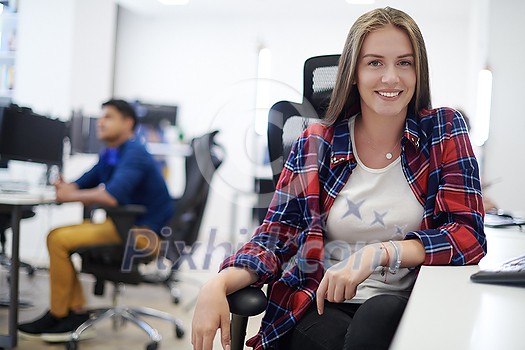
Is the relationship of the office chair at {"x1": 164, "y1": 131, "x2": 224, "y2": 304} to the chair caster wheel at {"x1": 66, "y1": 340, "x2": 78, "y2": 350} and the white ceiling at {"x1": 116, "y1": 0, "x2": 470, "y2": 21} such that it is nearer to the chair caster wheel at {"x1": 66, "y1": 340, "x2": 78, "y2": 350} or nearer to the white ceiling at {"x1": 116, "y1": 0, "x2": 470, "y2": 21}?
the chair caster wheel at {"x1": 66, "y1": 340, "x2": 78, "y2": 350}

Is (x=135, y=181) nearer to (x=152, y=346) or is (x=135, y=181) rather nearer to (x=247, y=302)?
(x=152, y=346)

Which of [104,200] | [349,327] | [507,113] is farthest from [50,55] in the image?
[349,327]

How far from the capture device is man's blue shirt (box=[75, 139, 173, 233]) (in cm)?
291

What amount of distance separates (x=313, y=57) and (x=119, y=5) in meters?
5.92

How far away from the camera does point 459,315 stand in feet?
2.08

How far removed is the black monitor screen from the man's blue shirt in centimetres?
62

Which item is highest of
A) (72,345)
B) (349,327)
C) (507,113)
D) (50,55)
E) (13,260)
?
(50,55)

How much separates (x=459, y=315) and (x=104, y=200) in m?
2.41

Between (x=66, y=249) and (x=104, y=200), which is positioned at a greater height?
(x=104, y=200)

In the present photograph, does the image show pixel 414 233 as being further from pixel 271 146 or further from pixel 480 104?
pixel 480 104

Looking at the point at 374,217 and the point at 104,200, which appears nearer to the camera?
the point at 374,217

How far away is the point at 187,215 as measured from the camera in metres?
3.02

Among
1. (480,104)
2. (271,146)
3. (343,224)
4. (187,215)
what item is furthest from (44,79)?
(343,224)

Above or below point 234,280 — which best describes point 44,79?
above
